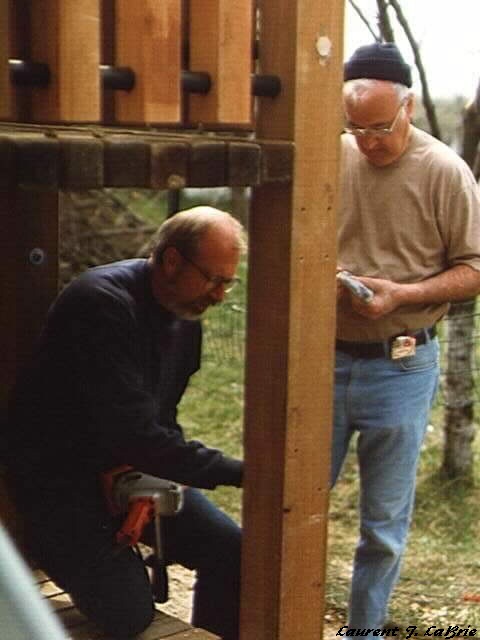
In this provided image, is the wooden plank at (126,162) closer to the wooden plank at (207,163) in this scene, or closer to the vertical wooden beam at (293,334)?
the wooden plank at (207,163)

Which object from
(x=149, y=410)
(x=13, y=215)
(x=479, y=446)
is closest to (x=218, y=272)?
(x=149, y=410)

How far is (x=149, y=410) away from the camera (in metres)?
3.16

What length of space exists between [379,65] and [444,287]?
28.8 inches

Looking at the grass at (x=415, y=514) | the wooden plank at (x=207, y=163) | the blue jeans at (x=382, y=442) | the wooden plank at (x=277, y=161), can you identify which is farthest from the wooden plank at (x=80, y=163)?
the grass at (x=415, y=514)

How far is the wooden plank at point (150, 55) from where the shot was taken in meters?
2.39

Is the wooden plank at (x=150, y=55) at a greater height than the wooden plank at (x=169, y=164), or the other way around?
the wooden plank at (x=150, y=55)

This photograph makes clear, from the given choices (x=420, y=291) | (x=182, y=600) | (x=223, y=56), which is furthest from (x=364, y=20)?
(x=223, y=56)

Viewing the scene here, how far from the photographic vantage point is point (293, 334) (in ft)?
9.18

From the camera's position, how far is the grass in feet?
15.6

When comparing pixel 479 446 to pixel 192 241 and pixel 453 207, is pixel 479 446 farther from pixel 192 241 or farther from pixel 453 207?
pixel 192 241

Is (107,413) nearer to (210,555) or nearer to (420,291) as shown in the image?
(210,555)

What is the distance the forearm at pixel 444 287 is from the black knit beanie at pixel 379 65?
24.8 inches

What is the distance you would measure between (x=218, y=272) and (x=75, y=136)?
107cm

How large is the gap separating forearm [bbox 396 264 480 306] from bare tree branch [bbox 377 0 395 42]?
2130mm
